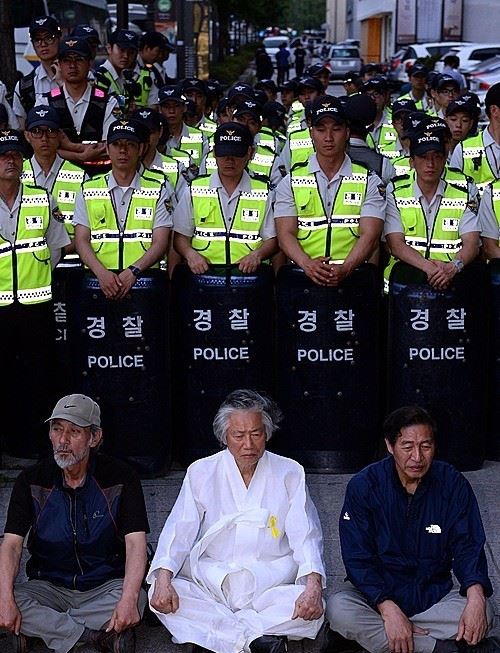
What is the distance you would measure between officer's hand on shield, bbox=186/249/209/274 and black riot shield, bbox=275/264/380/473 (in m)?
0.46

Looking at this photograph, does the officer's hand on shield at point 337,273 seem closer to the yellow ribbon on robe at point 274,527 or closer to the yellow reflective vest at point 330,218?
the yellow reflective vest at point 330,218

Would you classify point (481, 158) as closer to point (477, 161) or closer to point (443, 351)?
point (477, 161)

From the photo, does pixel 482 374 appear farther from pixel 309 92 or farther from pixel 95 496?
pixel 309 92

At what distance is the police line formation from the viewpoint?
723 centimetres

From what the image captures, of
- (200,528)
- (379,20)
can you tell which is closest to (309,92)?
(200,528)

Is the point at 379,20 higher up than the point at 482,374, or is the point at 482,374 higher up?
the point at 379,20

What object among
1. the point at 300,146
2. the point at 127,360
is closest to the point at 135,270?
the point at 127,360

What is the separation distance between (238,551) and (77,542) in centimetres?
73

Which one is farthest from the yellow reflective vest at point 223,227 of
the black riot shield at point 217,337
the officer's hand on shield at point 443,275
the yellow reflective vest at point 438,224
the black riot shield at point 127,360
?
the officer's hand on shield at point 443,275

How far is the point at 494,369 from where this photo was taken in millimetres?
7551

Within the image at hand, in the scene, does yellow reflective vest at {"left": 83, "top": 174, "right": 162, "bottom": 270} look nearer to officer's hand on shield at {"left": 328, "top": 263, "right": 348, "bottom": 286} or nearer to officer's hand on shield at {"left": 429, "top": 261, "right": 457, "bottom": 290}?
officer's hand on shield at {"left": 328, "top": 263, "right": 348, "bottom": 286}

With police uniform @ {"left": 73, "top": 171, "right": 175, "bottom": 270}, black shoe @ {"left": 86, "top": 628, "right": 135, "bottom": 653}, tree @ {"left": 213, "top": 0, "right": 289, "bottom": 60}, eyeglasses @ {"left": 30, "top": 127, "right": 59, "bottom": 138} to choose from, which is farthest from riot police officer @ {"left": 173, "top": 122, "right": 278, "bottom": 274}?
tree @ {"left": 213, "top": 0, "right": 289, "bottom": 60}

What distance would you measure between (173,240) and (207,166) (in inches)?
83.8

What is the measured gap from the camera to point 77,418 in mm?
5465
